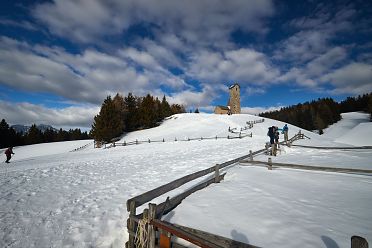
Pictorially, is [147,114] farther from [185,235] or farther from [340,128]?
[340,128]

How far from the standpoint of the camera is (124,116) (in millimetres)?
59812

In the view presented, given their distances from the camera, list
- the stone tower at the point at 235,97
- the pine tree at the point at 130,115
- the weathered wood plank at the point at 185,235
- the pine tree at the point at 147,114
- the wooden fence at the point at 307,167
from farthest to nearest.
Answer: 1. the stone tower at the point at 235,97
2. the pine tree at the point at 147,114
3. the pine tree at the point at 130,115
4. the wooden fence at the point at 307,167
5. the weathered wood plank at the point at 185,235

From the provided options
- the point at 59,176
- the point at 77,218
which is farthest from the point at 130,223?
the point at 59,176

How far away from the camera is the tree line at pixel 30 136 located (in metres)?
63.3

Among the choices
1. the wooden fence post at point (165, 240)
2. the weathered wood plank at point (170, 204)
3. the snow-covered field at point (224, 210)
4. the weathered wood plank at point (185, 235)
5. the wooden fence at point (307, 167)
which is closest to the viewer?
the weathered wood plank at point (185, 235)

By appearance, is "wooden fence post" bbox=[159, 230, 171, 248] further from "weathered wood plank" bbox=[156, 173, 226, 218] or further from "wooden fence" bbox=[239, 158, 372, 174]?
"wooden fence" bbox=[239, 158, 372, 174]

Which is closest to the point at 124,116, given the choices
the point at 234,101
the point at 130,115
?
the point at 130,115

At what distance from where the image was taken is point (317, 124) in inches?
3113

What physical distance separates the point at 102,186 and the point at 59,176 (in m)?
4.31

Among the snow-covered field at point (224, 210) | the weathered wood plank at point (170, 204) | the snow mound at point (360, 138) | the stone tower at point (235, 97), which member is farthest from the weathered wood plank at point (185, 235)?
the stone tower at point (235, 97)

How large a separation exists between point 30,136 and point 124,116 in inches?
1586

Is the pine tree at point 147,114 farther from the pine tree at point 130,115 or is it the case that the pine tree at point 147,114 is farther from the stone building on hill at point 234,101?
the stone building on hill at point 234,101

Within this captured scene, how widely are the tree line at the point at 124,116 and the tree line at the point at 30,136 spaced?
36.4m

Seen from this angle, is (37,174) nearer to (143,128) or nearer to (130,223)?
(130,223)
